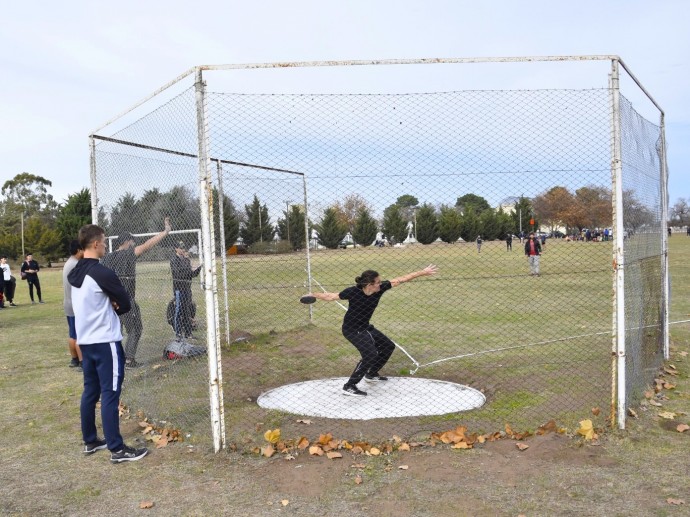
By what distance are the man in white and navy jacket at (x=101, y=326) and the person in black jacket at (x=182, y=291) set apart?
212 centimetres

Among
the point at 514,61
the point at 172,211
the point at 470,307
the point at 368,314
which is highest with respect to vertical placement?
the point at 514,61

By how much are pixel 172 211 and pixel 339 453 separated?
10.0 feet

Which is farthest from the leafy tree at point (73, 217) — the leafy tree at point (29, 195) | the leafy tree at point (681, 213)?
the leafy tree at point (681, 213)

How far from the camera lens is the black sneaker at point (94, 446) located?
550cm

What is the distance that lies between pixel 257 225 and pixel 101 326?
4.00m

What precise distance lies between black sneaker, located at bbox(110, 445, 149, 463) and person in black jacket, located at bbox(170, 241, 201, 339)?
2.43 meters

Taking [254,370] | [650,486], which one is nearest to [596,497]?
[650,486]

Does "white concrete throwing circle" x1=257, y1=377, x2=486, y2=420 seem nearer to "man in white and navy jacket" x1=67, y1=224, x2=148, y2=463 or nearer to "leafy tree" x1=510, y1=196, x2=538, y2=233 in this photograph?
"man in white and navy jacket" x1=67, y1=224, x2=148, y2=463

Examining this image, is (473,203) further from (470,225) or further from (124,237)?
(124,237)

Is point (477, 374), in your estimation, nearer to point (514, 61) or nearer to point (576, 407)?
point (576, 407)

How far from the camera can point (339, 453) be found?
5164mm

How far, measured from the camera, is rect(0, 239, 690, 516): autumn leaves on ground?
4254mm

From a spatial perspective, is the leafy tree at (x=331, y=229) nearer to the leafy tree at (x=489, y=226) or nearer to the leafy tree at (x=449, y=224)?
the leafy tree at (x=449, y=224)

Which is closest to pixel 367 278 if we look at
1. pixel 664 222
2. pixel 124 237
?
pixel 124 237
